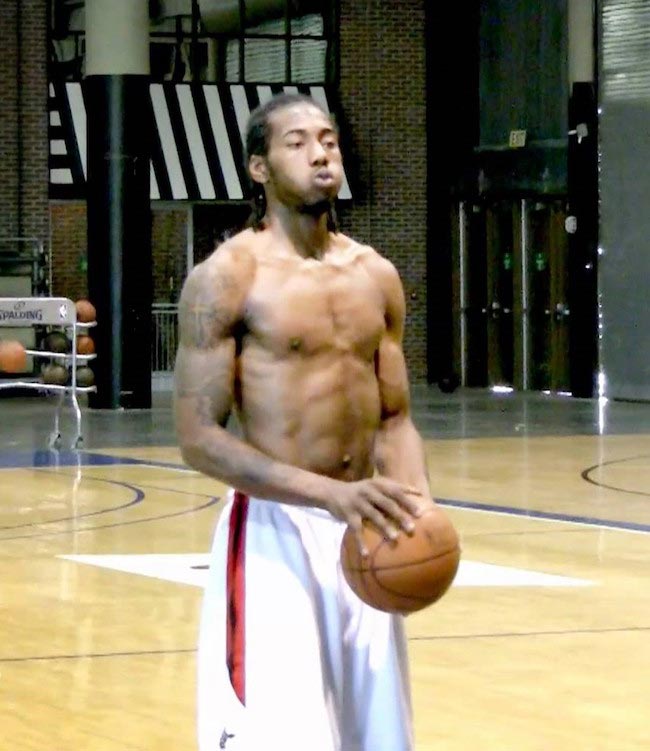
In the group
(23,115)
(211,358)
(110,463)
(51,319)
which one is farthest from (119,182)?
(211,358)

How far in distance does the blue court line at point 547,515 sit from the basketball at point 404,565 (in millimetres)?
8389

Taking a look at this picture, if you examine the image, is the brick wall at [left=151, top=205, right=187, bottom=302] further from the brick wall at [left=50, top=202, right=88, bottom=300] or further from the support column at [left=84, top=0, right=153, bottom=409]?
the support column at [left=84, top=0, right=153, bottom=409]

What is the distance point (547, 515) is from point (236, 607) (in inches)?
355

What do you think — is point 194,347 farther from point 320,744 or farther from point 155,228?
point 155,228

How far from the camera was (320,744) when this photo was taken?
466 cm

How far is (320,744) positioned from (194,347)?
38.1 inches

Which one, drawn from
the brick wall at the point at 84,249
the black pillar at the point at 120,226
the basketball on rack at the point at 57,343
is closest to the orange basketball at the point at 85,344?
the basketball on rack at the point at 57,343

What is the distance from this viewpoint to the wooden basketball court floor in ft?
23.8

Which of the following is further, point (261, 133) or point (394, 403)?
point (394, 403)

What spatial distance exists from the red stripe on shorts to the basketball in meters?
0.32

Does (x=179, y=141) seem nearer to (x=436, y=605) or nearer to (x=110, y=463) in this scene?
(x=110, y=463)

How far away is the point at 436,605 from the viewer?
9.82 metres

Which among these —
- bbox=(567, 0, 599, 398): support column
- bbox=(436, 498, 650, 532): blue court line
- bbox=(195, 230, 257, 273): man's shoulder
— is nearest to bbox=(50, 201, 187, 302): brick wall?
bbox=(567, 0, 599, 398): support column

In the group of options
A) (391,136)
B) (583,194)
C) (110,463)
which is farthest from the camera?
(391,136)
